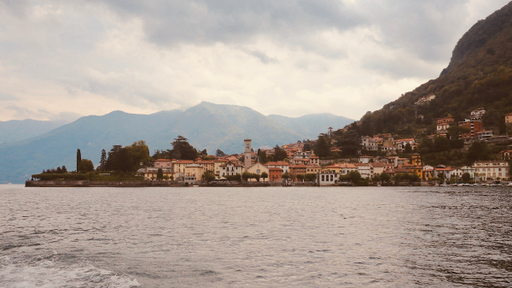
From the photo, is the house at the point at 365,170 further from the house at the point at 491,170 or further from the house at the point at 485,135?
the house at the point at 485,135

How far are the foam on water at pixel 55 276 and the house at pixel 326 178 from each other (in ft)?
368

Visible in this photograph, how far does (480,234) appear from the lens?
23.5 metres

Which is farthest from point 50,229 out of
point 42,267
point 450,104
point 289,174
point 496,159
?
point 450,104

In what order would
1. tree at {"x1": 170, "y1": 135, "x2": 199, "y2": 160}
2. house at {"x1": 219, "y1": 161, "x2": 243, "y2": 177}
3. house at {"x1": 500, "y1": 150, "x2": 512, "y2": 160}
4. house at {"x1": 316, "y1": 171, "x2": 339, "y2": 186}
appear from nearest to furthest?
1. house at {"x1": 500, "y1": 150, "x2": 512, "y2": 160}
2. house at {"x1": 316, "y1": 171, "x2": 339, "y2": 186}
3. house at {"x1": 219, "y1": 161, "x2": 243, "y2": 177}
4. tree at {"x1": 170, "y1": 135, "x2": 199, "y2": 160}

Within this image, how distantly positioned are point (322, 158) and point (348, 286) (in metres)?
142

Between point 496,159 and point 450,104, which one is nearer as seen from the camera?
point 496,159

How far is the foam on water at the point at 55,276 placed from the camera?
42.1 feet

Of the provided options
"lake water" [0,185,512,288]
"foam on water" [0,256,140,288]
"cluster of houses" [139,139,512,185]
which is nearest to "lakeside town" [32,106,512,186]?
"cluster of houses" [139,139,512,185]

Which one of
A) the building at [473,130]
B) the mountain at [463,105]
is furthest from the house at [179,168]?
the building at [473,130]

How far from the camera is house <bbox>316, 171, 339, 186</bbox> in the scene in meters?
124

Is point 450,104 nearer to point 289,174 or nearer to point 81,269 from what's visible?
point 289,174

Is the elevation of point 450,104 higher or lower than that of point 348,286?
higher

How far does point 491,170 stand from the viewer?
113 m

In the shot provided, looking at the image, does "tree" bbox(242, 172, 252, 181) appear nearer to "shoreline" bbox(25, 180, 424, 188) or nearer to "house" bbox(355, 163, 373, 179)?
"shoreline" bbox(25, 180, 424, 188)
